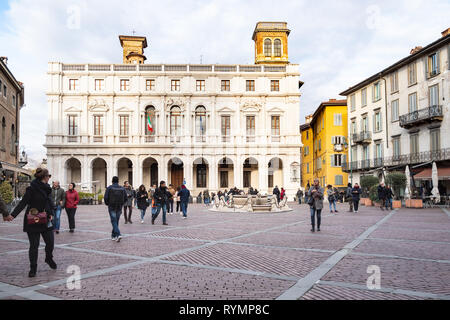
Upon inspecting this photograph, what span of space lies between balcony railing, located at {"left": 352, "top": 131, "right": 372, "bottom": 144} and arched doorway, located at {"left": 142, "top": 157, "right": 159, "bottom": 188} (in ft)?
77.7

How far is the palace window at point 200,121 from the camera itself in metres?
42.2

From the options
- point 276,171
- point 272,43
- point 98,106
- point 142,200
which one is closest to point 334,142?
point 276,171

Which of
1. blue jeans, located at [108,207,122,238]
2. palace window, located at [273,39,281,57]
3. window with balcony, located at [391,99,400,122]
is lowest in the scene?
blue jeans, located at [108,207,122,238]

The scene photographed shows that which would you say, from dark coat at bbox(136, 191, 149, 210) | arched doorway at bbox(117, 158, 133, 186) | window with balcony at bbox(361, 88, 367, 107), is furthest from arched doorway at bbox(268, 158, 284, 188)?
dark coat at bbox(136, 191, 149, 210)

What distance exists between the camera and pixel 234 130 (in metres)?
42.4

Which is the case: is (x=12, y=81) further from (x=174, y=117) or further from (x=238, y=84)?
(x=238, y=84)

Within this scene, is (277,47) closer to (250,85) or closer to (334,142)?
(250,85)

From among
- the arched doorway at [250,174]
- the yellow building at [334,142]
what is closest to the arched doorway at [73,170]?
the arched doorway at [250,174]

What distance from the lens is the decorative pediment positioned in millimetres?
41719

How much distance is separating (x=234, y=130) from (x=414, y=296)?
124 feet

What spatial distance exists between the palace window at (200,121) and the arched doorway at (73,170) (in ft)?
48.6

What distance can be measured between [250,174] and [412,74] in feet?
65.7

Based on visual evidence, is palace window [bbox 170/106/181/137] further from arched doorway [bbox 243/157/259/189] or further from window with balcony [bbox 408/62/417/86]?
window with balcony [bbox 408/62/417/86]
